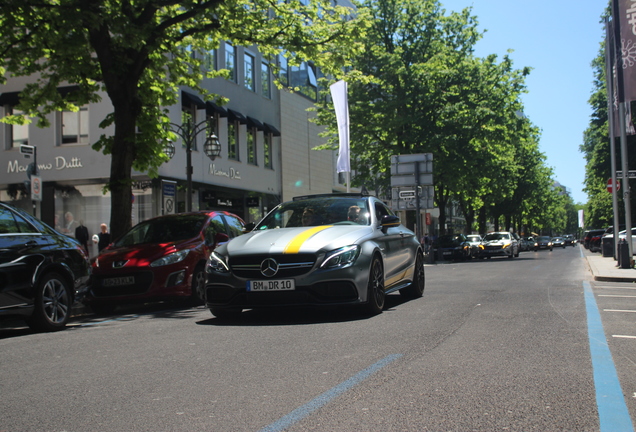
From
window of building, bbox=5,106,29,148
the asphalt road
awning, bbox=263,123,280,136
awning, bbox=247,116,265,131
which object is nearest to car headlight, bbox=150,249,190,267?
the asphalt road

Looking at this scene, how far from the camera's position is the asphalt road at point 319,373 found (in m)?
4.00

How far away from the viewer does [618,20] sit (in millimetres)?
19125

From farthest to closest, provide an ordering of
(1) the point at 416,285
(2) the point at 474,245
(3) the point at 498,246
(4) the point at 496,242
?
(4) the point at 496,242 < (2) the point at 474,245 < (3) the point at 498,246 < (1) the point at 416,285

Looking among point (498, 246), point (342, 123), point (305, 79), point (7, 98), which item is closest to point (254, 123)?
point (342, 123)

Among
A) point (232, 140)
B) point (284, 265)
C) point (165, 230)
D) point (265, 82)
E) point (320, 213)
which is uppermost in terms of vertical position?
point (265, 82)

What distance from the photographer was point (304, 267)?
8.13m

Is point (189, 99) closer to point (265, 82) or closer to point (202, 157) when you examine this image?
point (202, 157)

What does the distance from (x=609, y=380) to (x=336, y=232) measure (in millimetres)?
4344

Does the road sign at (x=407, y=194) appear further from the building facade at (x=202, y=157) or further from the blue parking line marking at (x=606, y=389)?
the blue parking line marking at (x=606, y=389)

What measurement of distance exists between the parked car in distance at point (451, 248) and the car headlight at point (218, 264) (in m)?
30.7

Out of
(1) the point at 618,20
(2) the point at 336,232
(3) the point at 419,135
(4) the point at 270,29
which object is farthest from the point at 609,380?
(3) the point at 419,135

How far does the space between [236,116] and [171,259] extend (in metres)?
22.8

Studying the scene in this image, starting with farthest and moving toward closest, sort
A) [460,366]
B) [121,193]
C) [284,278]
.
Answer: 1. [121,193]
2. [284,278]
3. [460,366]

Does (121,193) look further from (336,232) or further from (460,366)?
(460,366)
